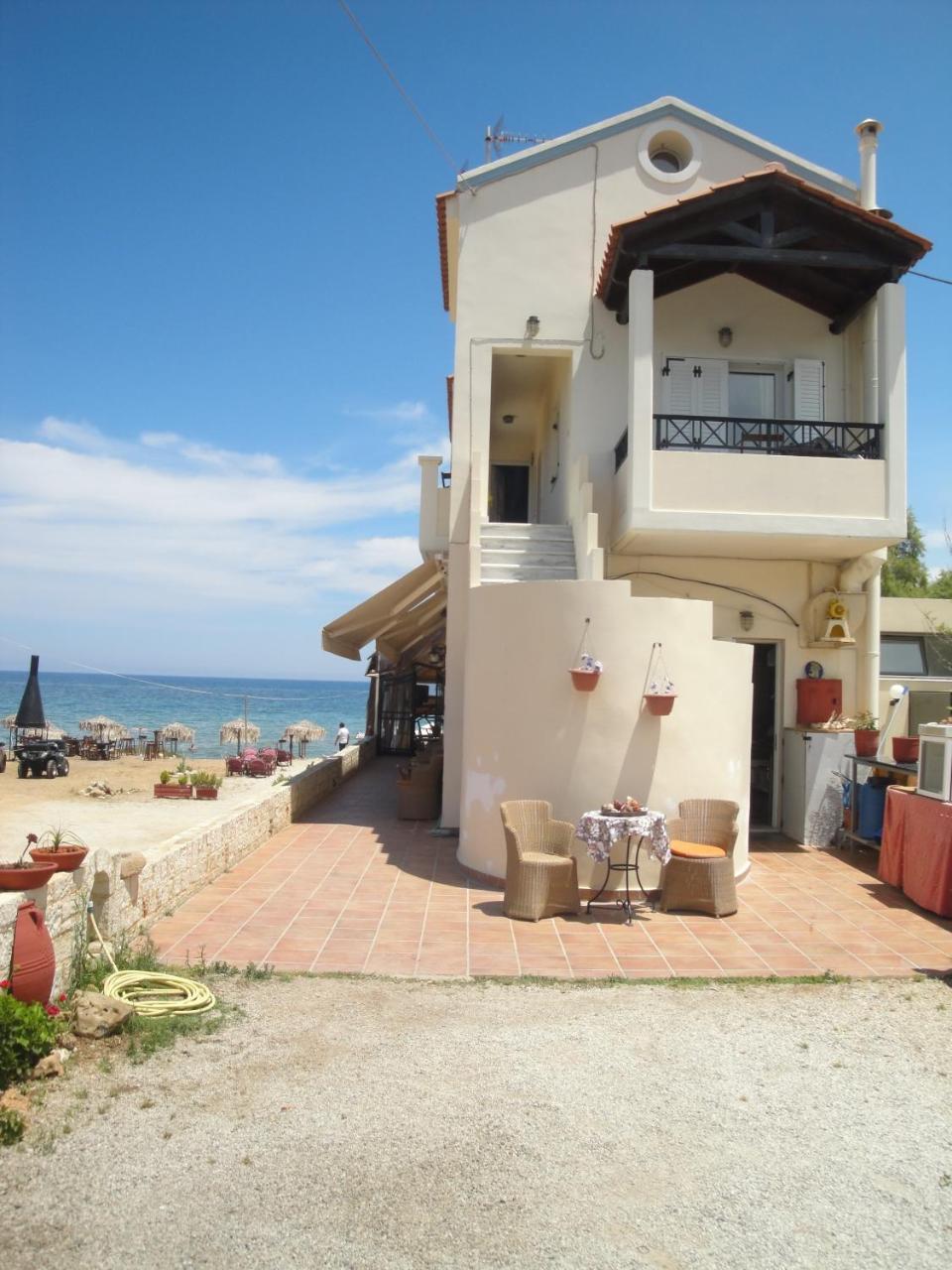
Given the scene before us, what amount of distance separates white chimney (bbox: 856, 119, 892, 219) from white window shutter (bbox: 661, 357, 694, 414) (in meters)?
4.44

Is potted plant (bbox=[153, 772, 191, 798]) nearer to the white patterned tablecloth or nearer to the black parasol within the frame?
the black parasol

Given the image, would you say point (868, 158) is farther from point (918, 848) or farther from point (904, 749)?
point (918, 848)

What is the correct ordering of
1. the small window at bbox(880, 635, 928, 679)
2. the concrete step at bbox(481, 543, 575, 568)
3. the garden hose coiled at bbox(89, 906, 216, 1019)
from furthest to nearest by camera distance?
the small window at bbox(880, 635, 928, 679) → the concrete step at bbox(481, 543, 575, 568) → the garden hose coiled at bbox(89, 906, 216, 1019)

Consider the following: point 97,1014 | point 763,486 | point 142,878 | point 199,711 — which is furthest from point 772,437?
point 199,711

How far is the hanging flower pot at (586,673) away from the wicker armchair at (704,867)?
201cm

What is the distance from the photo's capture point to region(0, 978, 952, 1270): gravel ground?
170 inches

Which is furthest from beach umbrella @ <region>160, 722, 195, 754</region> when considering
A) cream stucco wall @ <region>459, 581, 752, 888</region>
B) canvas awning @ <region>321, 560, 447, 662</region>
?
cream stucco wall @ <region>459, 581, 752, 888</region>

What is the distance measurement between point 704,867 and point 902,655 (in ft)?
38.0

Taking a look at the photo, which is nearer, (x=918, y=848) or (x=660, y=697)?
(x=660, y=697)

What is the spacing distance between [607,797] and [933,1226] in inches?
254

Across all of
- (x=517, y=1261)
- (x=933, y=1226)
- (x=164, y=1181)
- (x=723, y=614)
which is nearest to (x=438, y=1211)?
(x=517, y=1261)

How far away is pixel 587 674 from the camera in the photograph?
10.7m

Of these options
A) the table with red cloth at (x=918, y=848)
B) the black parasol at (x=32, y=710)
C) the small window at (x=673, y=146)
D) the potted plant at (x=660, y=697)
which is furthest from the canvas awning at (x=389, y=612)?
the black parasol at (x=32, y=710)

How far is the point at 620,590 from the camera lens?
11008 millimetres
